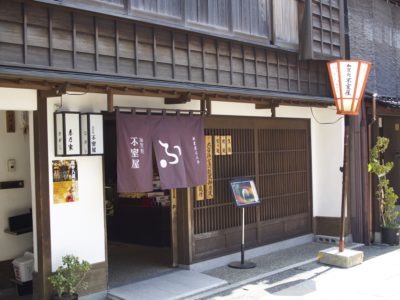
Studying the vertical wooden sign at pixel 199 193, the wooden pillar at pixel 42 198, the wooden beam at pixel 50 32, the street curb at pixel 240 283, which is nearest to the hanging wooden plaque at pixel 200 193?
the vertical wooden sign at pixel 199 193

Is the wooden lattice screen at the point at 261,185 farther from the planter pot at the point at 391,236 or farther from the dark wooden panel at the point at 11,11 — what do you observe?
the dark wooden panel at the point at 11,11

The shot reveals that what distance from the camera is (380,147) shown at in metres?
13.4

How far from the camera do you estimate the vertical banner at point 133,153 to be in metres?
8.66

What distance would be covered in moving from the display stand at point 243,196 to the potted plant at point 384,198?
158 inches

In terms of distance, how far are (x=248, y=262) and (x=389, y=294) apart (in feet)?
10.9

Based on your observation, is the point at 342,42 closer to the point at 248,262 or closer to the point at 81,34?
the point at 248,262

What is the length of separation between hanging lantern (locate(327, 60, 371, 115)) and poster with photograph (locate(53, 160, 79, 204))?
634 centimetres

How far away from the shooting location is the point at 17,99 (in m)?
7.79

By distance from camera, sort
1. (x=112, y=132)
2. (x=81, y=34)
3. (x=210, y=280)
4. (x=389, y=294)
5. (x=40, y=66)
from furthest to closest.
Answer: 1. (x=112, y=132)
2. (x=210, y=280)
3. (x=389, y=294)
4. (x=81, y=34)
5. (x=40, y=66)

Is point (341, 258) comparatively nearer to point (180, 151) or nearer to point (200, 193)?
point (200, 193)

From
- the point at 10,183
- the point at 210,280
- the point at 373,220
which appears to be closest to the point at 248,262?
the point at 210,280

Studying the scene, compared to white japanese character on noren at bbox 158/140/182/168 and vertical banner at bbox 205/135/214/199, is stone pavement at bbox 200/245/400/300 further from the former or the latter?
white japanese character on noren at bbox 158/140/182/168

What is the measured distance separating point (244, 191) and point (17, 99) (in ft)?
18.0


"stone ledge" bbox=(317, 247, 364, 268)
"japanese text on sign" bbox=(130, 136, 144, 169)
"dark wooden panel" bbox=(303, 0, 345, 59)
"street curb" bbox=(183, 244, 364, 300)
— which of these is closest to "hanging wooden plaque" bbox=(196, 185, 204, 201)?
"street curb" bbox=(183, 244, 364, 300)
